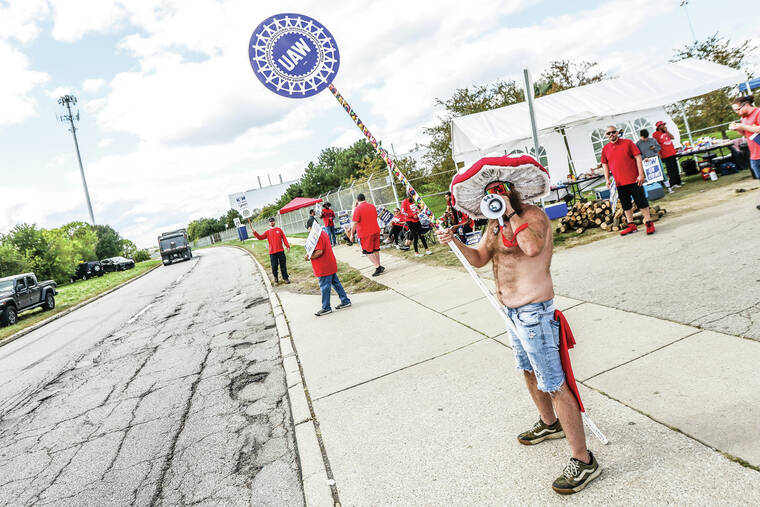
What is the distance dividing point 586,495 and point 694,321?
2.40 metres

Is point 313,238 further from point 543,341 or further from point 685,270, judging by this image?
point 543,341

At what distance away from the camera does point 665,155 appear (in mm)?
11859

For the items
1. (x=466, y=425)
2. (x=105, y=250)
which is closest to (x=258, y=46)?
(x=466, y=425)

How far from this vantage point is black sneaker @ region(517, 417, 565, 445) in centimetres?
275

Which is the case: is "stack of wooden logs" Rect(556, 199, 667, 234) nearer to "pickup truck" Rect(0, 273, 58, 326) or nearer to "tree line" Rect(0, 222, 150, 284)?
Answer: "pickup truck" Rect(0, 273, 58, 326)

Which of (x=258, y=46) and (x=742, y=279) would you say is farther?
(x=742, y=279)

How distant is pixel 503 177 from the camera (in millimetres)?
2328

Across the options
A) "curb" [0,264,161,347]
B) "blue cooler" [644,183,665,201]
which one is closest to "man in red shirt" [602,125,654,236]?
"blue cooler" [644,183,665,201]

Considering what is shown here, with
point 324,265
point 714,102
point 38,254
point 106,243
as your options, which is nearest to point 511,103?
point 714,102

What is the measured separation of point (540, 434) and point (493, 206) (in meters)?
1.47

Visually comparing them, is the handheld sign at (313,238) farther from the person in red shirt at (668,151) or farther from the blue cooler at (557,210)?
the person in red shirt at (668,151)

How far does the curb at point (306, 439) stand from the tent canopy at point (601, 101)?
1154 cm

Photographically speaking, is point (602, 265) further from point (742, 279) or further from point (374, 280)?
point (374, 280)

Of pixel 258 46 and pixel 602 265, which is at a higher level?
pixel 258 46
